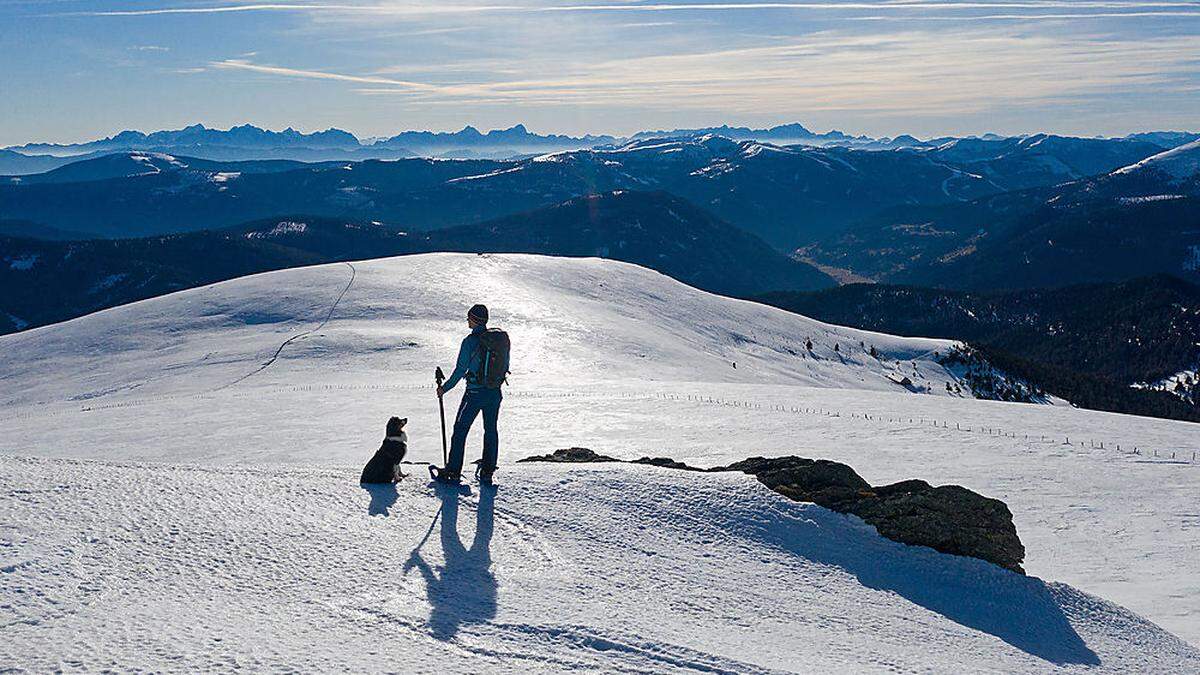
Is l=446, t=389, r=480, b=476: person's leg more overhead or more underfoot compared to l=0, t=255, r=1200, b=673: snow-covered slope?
more overhead

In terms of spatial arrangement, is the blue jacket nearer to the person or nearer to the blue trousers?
the person

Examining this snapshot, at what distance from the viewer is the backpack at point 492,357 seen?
39.3 feet

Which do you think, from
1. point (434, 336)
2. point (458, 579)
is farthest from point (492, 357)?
point (434, 336)

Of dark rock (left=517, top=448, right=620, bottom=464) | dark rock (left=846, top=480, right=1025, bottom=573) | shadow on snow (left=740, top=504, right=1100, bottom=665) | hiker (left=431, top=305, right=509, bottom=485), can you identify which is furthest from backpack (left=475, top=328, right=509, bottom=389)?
dark rock (left=846, top=480, right=1025, bottom=573)

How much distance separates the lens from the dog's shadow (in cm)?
1072

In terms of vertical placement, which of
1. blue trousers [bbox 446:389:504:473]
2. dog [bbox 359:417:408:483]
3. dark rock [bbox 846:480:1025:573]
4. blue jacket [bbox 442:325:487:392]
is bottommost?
dark rock [bbox 846:480:1025:573]

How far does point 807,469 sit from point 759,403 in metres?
18.4

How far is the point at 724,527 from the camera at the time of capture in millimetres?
11133

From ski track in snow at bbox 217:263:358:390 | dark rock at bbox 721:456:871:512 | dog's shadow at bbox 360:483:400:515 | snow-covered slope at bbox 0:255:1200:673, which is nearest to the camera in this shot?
snow-covered slope at bbox 0:255:1200:673

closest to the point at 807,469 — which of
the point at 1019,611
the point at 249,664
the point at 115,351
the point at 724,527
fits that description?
the point at 724,527

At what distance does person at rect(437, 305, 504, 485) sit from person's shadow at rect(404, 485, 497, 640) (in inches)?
39.1

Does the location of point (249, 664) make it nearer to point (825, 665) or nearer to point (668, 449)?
point (825, 665)

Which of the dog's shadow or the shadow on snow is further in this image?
the dog's shadow

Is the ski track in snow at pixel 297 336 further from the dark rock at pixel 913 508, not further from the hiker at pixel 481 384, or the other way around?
the dark rock at pixel 913 508
